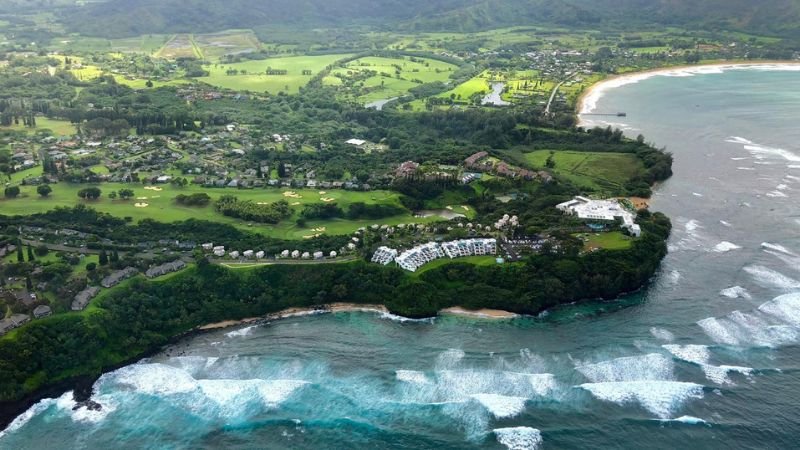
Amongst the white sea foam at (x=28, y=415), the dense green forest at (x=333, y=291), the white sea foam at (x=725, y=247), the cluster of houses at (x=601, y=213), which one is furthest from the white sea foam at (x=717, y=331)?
the white sea foam at (x=28, y=415)

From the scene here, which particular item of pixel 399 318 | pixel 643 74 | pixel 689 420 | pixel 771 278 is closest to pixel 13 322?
pixel 399 318

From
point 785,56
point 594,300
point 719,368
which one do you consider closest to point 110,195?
point 594,300

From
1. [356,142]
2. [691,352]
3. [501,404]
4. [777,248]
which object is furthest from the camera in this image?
[356,142]

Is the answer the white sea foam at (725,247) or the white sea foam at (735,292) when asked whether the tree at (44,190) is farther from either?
the white sea foam at (725,247)

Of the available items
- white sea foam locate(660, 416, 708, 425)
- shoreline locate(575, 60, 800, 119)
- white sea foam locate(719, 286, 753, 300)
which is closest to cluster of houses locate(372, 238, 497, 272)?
white sea foam locate(719, 286, 753, 300)

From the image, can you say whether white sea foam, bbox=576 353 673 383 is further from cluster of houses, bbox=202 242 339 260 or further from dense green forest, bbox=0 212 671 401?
cluster of houses, bbox=202 242 339 260

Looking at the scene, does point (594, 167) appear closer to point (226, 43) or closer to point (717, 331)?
point (717, 331)

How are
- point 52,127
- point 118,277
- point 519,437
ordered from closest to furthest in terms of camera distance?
point 519,437 < point 118,277 < point 52,127
